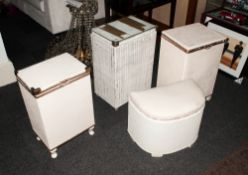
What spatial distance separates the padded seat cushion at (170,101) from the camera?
1.64 metres

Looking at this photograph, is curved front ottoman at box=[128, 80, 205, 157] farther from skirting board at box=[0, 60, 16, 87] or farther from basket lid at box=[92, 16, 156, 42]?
skirting board at box=[0, 60, 16, 87]

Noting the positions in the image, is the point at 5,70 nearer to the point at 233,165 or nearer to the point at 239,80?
the point at 233,165

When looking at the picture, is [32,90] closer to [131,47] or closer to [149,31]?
[131,47]

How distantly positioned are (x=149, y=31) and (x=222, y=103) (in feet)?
2.79

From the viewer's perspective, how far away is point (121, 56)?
190 centimetres

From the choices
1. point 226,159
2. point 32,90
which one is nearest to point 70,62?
point 32,90

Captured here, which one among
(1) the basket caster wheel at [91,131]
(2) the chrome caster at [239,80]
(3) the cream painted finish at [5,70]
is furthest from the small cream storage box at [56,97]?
(2) the chrome caster at [239,80]

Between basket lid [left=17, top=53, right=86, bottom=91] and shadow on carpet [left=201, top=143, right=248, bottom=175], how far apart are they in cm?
102

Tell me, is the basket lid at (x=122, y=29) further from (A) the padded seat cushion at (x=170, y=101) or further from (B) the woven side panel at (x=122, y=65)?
(A) the padded seat cushion at (x=170, y=101)

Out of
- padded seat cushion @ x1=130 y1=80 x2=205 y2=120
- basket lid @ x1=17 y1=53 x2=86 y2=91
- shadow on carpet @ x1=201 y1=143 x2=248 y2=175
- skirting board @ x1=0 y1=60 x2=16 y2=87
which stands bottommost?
shadow on carpet @ x1=201 y1=143 x2=248 y2=175

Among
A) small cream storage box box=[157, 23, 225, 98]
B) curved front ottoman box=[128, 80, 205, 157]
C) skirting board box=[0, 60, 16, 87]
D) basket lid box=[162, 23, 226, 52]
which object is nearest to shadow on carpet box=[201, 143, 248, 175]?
curved front ottoman box=[128, 80, 205, 157]

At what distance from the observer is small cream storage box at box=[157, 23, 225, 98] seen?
1.90m

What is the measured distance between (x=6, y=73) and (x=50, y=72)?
911 millimetres

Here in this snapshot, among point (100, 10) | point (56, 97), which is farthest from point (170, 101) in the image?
point (100, 10)
